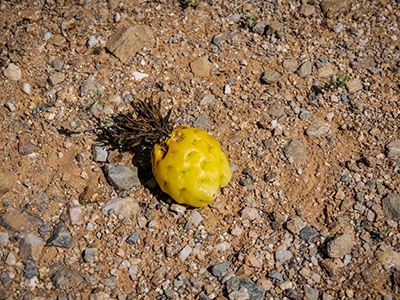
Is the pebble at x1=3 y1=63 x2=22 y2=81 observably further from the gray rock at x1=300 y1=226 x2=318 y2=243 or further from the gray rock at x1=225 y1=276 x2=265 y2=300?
the gray rock at x1=300 y1=226 x2=318 y2=243

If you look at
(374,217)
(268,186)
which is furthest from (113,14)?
(374,217)

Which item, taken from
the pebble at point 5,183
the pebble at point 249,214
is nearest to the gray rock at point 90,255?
the pebble at point 5,183

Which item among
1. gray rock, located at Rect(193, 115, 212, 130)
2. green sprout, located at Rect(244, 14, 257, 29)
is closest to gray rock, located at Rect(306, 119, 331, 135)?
gray rock, located at Rect(193, 115, 212, 130)

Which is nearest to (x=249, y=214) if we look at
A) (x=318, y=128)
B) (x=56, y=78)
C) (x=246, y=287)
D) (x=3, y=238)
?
(x=246, y=287)

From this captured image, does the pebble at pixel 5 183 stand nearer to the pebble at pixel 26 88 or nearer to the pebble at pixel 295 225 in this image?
the pebble at pixel 26 88

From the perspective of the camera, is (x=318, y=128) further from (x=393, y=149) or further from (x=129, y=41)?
(x=129, y=41)
